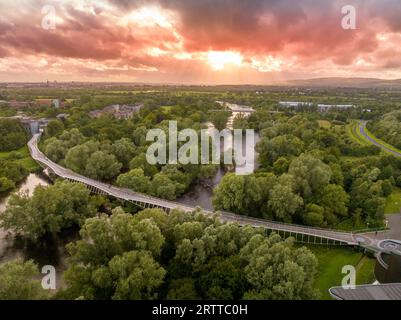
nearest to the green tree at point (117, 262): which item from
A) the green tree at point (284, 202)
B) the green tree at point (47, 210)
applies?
the green tree at point (47, 210)

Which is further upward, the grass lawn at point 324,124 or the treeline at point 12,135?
the grass lawn at point 324,124

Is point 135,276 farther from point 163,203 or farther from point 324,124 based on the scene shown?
point 324,124

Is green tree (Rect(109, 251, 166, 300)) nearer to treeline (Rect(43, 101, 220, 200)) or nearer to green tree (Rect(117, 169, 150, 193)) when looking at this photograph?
treeline (Rect(43, 101, 220, 200))

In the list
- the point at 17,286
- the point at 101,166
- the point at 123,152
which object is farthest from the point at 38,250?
the point at 123,152

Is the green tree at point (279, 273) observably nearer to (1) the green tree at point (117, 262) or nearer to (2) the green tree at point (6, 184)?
(1) the green tree at point (117, 262)

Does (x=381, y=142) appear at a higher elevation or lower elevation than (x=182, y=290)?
higher
